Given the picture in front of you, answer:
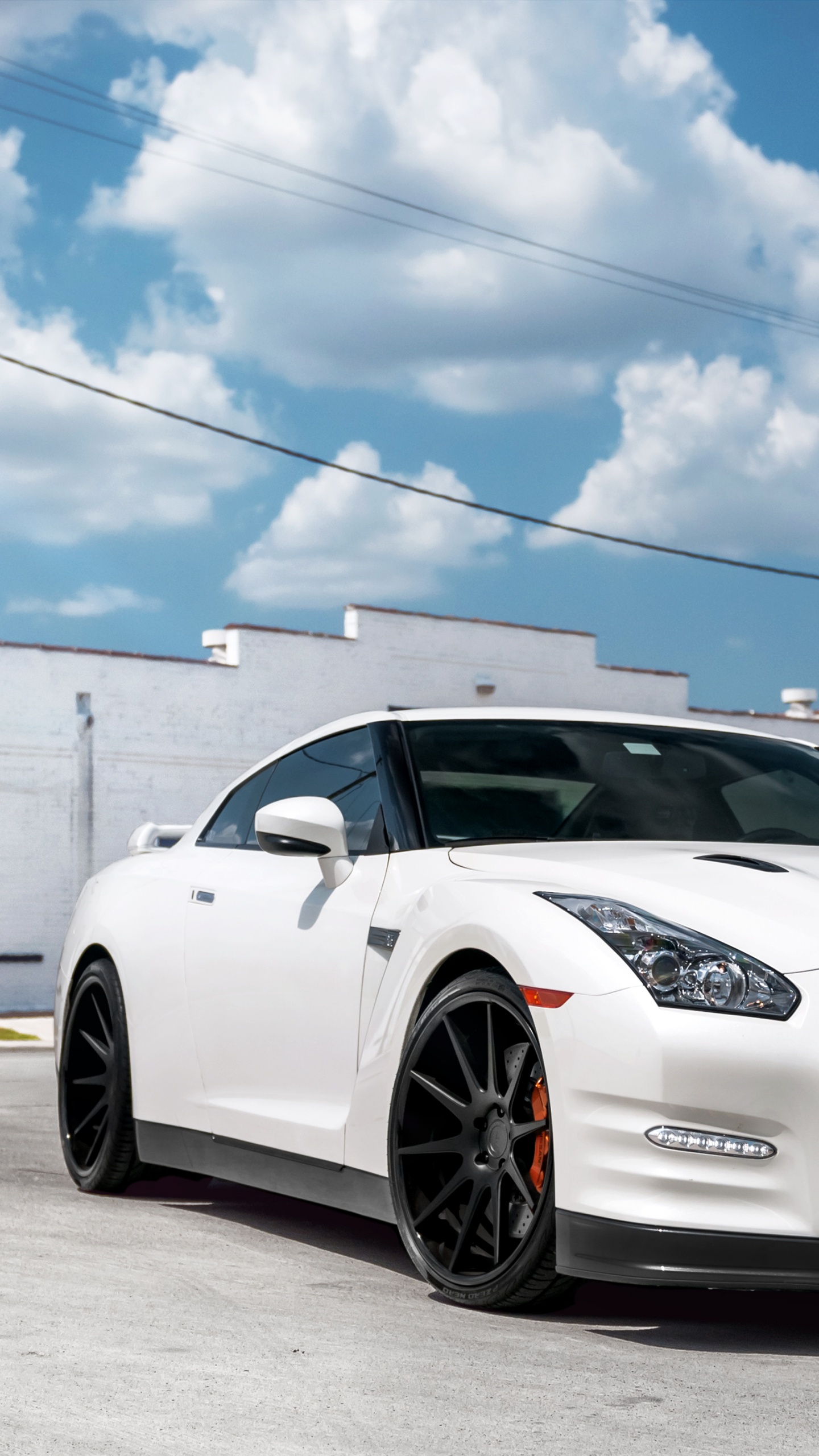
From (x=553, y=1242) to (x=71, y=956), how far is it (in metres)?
3.25

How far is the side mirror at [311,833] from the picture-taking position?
493 centimetres

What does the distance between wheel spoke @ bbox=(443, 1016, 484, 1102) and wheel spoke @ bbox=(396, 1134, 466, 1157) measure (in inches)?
4.3

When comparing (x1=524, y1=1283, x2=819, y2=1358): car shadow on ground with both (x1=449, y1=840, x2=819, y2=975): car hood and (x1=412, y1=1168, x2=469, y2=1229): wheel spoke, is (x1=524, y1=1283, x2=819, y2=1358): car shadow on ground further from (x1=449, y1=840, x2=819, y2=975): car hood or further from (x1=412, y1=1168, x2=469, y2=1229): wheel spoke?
(x1=449, y1=840, x2=819, y2=975): car hood

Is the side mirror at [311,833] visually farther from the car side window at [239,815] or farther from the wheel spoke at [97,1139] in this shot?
the wheel spoke at [97,1139]

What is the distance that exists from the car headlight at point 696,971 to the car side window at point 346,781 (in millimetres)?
1181

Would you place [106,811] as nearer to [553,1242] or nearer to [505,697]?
[505,697]

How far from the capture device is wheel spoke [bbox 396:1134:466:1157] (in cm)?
418

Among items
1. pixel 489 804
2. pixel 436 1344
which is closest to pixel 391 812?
pixel 489 804

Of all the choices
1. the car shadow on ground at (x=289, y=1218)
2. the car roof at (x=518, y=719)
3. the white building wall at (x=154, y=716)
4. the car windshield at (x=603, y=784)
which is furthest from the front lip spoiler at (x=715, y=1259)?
the white building wall at (x=154, y=716)

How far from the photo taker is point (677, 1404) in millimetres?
3293

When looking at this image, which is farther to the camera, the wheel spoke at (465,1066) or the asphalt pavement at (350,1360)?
the wheel spoke at (465,1066)

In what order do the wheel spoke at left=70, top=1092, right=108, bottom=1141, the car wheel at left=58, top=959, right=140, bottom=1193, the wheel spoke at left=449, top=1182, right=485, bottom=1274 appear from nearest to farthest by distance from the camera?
the wheel spoke at left=449, top=1182, right=485, bottom=1274
the car wheel at left=58, top=959, right=140, bottom=1193
the wheel spoke at left=70, top=1092, right=108, bottom=1141

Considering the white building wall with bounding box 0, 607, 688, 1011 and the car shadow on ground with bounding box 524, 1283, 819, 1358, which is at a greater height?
the white building wall with bounding box 0, 607, 688, 1011

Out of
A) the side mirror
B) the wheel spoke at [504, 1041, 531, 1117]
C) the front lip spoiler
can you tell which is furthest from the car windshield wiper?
the front lip spoiler
